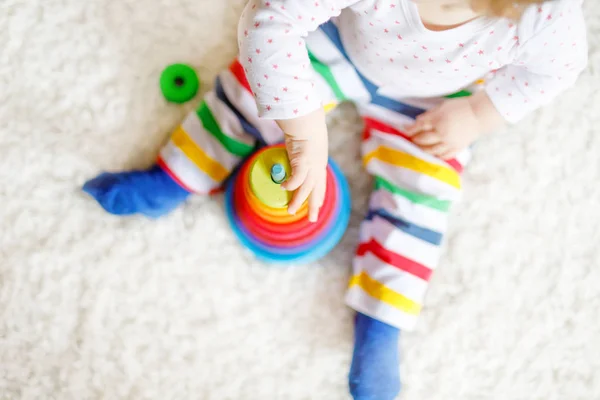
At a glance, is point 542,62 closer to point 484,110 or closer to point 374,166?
point 484,110

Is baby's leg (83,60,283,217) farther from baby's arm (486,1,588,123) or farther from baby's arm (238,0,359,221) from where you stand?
baby's arm (486,1,588,123)

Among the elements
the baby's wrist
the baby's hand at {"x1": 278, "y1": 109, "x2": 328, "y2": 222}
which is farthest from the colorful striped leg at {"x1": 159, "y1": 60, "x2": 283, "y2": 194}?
the baby's wrist

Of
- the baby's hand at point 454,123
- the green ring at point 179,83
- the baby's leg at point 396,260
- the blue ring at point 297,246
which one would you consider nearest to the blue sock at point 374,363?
the baby's leg at point 396,260

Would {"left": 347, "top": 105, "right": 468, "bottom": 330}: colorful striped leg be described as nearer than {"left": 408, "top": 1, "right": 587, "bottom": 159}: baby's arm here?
No

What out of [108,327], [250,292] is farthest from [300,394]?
[108,327]

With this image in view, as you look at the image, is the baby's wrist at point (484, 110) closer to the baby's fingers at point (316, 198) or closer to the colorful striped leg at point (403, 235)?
the colorful striped leg at point (403, 235)

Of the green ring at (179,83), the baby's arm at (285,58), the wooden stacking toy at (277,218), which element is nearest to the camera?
the baby's arm at (285,58)

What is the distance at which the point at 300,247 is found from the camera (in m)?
0.70

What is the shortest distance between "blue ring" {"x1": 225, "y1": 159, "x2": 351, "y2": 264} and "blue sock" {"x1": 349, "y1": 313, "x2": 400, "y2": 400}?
0.10m

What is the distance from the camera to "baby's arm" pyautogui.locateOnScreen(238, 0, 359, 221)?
0.53 meters

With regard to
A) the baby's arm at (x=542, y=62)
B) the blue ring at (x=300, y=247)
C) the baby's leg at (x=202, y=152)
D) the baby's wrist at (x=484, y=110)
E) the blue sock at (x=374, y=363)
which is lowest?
the blue sock at (x=374, y=363)

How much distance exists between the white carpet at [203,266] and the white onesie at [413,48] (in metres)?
0.15

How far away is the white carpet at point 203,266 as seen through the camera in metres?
0.72

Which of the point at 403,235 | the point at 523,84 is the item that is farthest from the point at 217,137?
the point at 523,84
